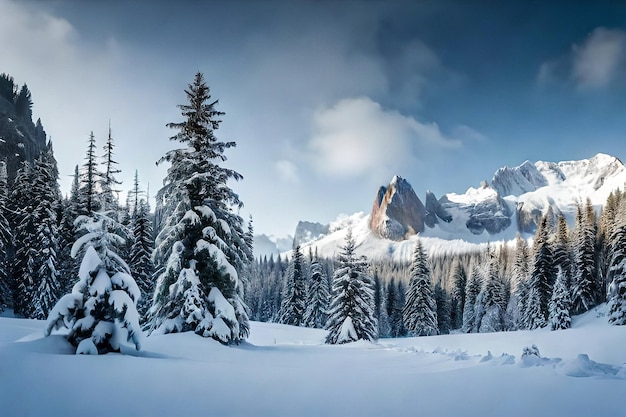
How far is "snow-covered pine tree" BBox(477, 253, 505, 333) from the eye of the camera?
46312 mm

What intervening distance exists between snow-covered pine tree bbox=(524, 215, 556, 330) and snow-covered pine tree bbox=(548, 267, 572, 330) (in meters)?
4.83

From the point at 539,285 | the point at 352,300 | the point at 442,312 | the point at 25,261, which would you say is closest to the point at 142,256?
the point at 25,261

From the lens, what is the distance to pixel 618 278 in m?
28.7

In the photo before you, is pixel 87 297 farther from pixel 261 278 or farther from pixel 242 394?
A: pixel 261 278

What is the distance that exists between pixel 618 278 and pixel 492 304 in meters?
20.2

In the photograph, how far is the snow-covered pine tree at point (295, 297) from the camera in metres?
46.9

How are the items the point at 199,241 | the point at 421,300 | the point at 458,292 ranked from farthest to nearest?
the point at 458,292 < the point at 421,300 < the point at 199,241

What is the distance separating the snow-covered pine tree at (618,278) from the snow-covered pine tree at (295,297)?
32268mm

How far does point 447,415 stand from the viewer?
3.89m

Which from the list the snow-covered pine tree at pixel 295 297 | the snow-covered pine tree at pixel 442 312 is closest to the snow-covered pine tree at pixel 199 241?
the snow-covered pine tree at pixel 295 297

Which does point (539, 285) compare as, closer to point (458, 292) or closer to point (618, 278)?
point (618, 278)

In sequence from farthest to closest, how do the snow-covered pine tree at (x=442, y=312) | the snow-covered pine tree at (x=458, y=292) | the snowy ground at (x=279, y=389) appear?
the snow-covered pine tree at (x=458, y=292)
the snow-covered pine tree at (x=442, y=312)
the snowy ground at (x=279, y=389)

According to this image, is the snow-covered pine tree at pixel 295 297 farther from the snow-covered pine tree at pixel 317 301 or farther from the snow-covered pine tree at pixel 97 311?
the snow-covered pine tree at pixel 97 311

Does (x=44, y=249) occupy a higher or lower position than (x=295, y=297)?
higher
